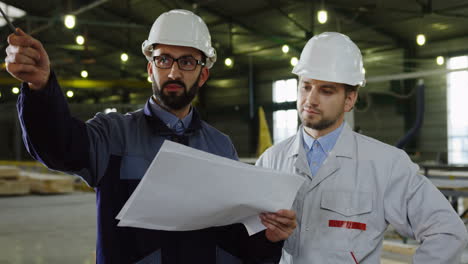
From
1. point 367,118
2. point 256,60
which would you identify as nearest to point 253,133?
point 256,60

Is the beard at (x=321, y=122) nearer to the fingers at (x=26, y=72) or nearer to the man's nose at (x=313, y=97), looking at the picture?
the man's nose at (x=313, y=97)

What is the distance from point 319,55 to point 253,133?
22.8m

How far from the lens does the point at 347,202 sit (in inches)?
79.8

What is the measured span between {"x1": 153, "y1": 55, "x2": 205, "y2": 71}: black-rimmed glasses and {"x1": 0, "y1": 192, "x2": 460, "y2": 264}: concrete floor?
3206 millimetres

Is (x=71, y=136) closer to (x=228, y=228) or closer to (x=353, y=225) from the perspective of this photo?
(x=228, y=228)

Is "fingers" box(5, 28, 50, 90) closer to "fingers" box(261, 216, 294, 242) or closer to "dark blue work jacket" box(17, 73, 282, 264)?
"dark blue work jacket" box(17, 73, 282, 264)

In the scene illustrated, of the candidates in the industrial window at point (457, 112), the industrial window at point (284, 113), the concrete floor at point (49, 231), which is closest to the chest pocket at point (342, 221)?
the concrete floor at point (49, 231)

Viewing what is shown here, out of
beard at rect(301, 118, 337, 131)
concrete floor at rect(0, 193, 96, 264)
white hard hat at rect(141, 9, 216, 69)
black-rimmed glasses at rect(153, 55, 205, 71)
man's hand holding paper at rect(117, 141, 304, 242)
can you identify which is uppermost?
white hard hat at rect(141, 9, 216, 69)

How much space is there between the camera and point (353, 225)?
6.56 feet

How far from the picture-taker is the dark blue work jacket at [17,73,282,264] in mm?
1335

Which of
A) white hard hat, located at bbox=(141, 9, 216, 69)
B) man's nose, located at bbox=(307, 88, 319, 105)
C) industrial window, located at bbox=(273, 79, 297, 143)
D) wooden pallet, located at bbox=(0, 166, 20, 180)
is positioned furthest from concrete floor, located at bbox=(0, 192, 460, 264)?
industrial window, located at bbox=(273, 79, 297, 143)

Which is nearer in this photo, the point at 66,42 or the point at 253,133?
the point at 66,42

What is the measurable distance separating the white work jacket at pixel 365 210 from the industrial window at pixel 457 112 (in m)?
17.2

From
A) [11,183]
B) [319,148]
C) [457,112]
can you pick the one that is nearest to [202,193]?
[319,148]
